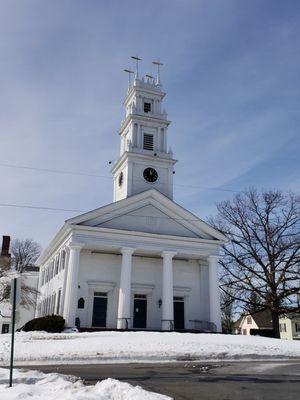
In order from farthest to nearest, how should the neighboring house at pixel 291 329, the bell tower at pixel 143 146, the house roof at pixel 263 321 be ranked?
the neighboring house at pixel 291 329 < the house roof at pixel 263 321 < the bell tower at pixel 143 146

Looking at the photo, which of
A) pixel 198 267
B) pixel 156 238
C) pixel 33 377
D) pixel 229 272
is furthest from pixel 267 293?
pixel 33 377

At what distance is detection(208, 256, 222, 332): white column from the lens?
29281 millimetres

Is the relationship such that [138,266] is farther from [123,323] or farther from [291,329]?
[291,329]

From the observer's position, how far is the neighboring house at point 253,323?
2667 inches

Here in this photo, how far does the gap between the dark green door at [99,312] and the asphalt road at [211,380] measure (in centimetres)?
1582

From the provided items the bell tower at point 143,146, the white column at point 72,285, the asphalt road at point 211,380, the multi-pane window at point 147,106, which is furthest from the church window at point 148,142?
the asphalt road at point 211,380

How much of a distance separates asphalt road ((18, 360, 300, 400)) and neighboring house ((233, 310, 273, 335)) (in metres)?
54.4

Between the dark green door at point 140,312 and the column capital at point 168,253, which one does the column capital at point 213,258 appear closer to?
the column capital at point 168,253

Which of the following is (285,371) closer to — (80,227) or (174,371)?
(174,371)

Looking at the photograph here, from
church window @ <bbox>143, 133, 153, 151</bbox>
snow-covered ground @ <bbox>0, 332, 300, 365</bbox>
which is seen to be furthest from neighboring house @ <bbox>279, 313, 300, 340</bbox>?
snow-covered ground @ <bbox>0, 332, 300, 365</bbox>

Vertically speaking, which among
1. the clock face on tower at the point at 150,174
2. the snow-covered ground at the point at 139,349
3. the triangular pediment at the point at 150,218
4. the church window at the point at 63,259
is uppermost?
the clock face on tower at the point at 150,174

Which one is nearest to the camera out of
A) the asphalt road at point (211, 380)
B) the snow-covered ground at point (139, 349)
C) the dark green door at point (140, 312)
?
the asphalt road at point (211, 380)

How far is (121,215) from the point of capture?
2998 centimetres

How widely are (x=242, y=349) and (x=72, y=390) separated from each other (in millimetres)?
11573
